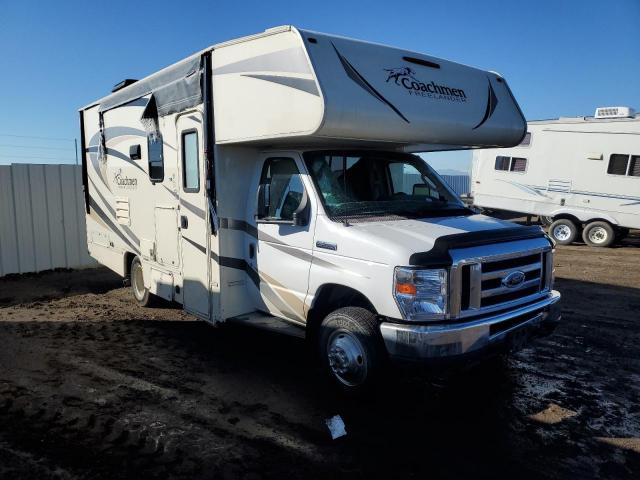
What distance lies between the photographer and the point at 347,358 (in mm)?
4285

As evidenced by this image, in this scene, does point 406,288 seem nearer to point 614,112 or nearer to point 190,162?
point 190,162

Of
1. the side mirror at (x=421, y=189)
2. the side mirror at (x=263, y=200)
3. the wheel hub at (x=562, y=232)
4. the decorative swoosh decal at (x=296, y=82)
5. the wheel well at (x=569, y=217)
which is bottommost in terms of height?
the wheel hub at (x=562, y=232)

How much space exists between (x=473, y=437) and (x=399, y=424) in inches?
23.0

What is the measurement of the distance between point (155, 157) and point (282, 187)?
2325 millimetres

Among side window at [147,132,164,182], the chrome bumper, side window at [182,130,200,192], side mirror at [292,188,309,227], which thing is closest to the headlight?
the chrome bumper

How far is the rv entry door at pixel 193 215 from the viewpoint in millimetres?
5445

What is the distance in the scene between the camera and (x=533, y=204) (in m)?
15.1

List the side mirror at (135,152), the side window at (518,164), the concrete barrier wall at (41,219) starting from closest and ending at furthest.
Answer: the side mirror at (135,152), the concrete barrier wall at (41,219), the side window at (518,164)

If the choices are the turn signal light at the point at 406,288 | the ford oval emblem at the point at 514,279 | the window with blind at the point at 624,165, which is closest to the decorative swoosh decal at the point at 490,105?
the ford oval emblem at the point at 514,279

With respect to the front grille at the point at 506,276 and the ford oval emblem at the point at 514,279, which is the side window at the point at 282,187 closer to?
the front grille at the point at 506,276

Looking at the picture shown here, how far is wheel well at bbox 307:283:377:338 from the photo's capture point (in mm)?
4430

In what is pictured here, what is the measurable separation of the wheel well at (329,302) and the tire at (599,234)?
12556 millimetres

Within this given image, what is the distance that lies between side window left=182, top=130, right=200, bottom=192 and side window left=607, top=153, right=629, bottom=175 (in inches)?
495

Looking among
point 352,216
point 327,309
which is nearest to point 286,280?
point 327,309
